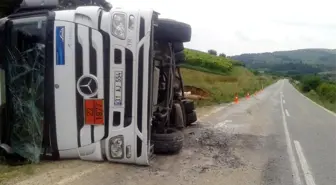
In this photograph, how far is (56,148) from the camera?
15.4 feet

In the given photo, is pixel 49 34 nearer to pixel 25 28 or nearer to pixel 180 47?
pixel 25 28

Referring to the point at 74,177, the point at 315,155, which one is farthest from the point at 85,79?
the point at 315,155

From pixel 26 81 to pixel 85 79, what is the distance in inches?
32.1

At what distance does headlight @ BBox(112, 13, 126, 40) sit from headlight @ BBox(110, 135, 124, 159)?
1.25 m

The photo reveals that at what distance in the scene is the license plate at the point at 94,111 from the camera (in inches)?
181

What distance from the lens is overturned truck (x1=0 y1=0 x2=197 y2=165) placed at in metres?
4.60

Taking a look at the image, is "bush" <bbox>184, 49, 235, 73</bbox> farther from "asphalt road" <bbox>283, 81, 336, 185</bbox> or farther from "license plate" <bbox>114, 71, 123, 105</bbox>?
"license plate" <bbox>114, 71, 123, 105</bbox>

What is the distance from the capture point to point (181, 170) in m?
4.95

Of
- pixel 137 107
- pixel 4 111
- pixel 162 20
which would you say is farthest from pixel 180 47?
pixel 4 111

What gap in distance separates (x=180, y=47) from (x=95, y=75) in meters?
2.33

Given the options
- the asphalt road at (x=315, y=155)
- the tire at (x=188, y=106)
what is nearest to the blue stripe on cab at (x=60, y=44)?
the asphalt road at (x=315, y=155)

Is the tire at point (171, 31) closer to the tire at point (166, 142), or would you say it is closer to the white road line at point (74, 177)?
the tire at point (166, 142)

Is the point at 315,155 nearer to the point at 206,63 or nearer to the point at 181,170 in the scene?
the point at 181,170

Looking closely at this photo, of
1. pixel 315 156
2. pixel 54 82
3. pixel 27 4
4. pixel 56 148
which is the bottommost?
pixel 315 156
